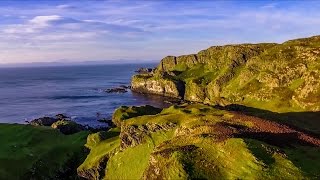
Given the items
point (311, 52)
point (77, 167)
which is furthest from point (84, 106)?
point (77, 167)

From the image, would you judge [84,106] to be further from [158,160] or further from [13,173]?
[158,160]

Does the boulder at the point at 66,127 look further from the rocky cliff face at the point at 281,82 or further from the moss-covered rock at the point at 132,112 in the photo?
the rocky cliff face at the point at 281,82

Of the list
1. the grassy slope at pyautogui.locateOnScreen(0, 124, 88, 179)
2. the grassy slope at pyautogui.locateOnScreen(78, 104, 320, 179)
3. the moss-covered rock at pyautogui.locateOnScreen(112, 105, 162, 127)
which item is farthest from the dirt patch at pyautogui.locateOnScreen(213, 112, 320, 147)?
the moss-covered rock at pyautogui.locateOnScreen(112, 105, 162, 127)

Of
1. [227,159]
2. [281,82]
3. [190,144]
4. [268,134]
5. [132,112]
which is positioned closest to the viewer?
[227,159]

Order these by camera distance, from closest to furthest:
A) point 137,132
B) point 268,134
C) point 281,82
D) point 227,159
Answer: point 227,159 → point 268,134 → point 137,132 → point 281,82

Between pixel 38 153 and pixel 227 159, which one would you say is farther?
pixel 38 153

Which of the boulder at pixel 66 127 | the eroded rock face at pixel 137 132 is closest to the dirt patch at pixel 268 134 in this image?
the eroded rock face at pixel 137 132

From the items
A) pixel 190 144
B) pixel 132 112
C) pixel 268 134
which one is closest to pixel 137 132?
pixel 190 144

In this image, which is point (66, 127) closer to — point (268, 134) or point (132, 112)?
point (132, 112)

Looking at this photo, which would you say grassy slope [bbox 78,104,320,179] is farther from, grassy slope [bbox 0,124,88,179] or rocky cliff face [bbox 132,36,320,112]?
rocky cliff face [bbox 132,36,320,112]
